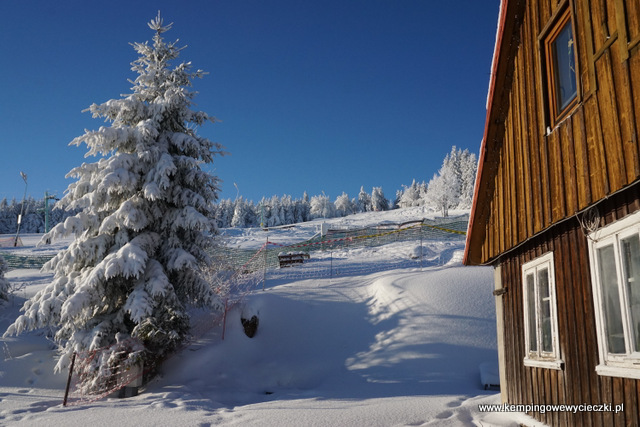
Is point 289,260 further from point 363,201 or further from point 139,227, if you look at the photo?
point 363,201

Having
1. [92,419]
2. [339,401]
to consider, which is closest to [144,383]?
[92,419]

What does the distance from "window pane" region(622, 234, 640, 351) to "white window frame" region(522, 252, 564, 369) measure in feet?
4.52

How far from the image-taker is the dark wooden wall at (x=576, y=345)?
380 centimetres

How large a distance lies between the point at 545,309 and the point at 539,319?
17 cm

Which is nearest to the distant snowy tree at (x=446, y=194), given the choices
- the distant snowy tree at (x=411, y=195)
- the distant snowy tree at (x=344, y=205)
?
the distant snowy tree at (x=411, y=195)

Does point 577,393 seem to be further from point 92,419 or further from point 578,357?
point 92,419

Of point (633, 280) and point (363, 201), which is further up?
point (363, 201)

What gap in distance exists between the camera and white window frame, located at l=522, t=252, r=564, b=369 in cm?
507

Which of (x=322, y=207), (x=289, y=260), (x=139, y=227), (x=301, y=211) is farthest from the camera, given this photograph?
(x=322, y=207)

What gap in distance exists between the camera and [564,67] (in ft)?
16.8

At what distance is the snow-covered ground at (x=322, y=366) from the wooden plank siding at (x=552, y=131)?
113 inches

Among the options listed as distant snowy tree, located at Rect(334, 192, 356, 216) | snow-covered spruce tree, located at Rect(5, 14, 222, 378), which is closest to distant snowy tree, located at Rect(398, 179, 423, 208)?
distant snowy tree, located at Rect(334, 192, 356, 216)

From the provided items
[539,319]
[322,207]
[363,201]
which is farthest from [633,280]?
[363,201]

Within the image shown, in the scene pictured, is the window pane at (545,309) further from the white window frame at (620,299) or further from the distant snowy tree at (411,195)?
the distant snowy tree at (411,195)
